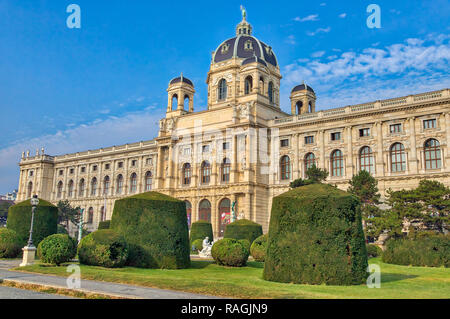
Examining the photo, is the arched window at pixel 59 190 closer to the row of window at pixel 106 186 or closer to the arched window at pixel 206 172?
the row of window at pixel 106 186

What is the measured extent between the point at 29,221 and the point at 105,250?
40.6 ft

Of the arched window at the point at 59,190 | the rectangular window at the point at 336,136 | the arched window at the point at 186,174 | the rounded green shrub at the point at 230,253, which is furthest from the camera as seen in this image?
the arched window at the point at 59,190

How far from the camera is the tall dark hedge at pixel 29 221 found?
29109 millimetres

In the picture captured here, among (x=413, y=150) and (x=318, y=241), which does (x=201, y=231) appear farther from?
(x=318, y=241)

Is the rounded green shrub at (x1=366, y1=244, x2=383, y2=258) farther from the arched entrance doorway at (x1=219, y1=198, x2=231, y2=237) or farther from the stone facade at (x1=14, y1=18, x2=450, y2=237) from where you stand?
the arched entrance doorway at (x1=219, y1=198, x2=231, y2=237)

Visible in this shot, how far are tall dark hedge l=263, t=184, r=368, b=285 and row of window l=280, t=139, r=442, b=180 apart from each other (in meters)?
32.5

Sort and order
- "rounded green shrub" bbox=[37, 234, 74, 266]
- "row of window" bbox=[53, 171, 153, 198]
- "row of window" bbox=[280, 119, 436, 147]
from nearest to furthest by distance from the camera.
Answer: "rounded green shrub" bbox=[37, 234, 74, 266]
"row of window" bbox=[280, 119, 436, 147]
"row of window" bbox=[53, 171, 153, 198]

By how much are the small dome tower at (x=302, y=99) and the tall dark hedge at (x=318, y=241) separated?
166ft

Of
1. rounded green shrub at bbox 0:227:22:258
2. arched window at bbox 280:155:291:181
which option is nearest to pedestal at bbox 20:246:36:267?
rounded green shrub at bbox 0:227:22:258

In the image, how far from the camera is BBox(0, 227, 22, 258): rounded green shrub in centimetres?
2673

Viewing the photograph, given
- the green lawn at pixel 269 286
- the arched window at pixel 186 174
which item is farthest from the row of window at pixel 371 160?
the green lawn at pixel 269 286

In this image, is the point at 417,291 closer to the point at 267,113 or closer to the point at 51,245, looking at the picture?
the point at 51,245

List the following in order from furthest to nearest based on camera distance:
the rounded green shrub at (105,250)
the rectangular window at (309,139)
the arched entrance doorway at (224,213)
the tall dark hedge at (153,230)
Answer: the arched entrance doorway at (224,213)
the rectangular window at (309,139)
the tall dark hedge at (153,230)
the rounded green shrub at (105,250)

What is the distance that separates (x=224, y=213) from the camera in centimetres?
5584
